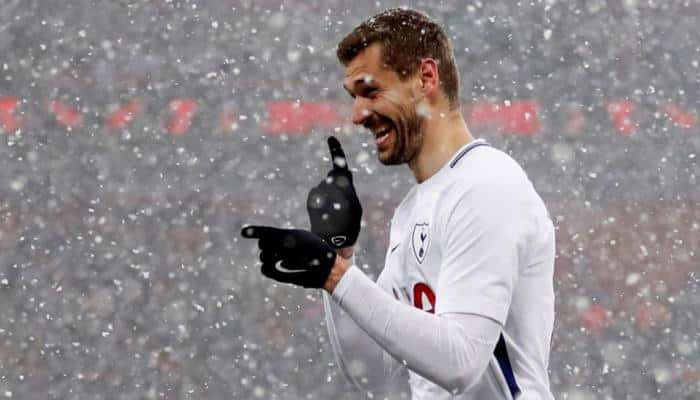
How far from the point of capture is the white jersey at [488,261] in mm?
2168

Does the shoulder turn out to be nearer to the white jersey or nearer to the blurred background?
the white jersey

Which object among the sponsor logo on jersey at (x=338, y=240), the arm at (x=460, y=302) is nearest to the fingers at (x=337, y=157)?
the sponsor logo on jersey at (x=338, y=240)

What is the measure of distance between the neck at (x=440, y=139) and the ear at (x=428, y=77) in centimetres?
6

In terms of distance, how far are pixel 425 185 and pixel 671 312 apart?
17.8ft

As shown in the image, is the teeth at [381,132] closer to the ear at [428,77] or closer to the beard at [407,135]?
the beard at [407,135]

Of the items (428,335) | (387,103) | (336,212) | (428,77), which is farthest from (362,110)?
(428,335)

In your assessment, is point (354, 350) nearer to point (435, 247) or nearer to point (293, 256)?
point (435, 247)

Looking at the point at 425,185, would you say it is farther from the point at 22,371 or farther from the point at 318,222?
the point at 22,371

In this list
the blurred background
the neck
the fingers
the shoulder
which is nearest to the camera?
the shoulder

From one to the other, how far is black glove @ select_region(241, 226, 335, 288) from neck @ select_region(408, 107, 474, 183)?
493 millimetres

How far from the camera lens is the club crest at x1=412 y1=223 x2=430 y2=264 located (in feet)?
7.81

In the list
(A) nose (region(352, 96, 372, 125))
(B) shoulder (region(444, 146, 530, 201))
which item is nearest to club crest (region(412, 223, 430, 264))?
(B) shoulder (region(444, 146, 530, 201))

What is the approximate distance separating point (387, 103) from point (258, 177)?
518cm

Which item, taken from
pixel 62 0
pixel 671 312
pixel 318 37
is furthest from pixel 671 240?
pixel 62 0
